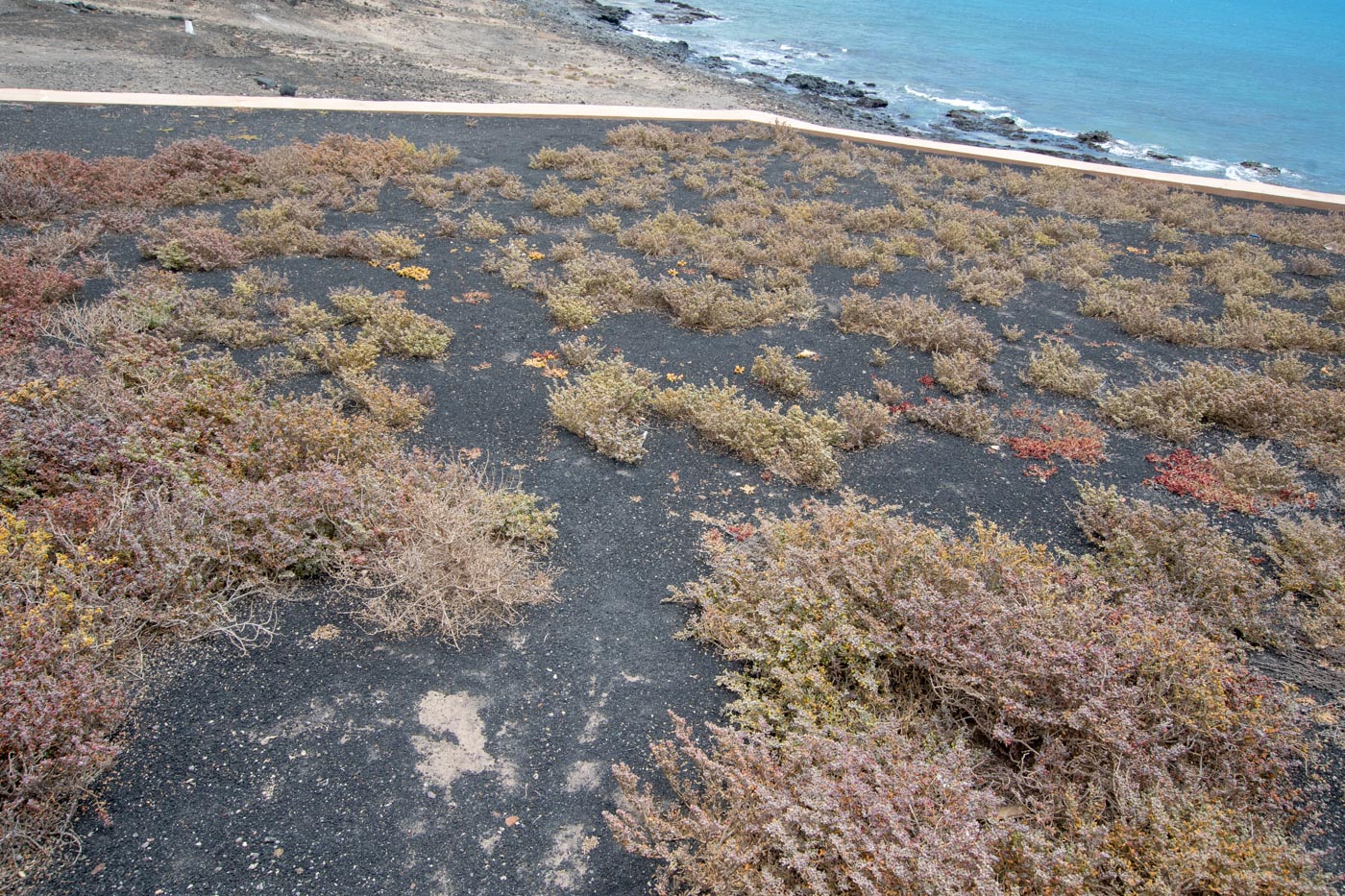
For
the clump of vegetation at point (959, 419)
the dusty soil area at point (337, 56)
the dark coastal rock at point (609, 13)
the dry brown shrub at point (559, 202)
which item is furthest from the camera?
the dark coastal rock at point (609, 13)

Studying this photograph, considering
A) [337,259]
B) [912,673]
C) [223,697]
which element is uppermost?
[337,259]

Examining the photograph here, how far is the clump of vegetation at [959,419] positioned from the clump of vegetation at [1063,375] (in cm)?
118

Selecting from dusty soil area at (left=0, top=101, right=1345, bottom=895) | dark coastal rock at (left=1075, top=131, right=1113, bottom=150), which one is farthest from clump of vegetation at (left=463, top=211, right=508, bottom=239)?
dark coastal rock at (left=1075, top=131, right=1113, bottom=150)

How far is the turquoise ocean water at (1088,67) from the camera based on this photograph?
2900cm

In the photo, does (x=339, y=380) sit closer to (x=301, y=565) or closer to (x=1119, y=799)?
(x=301, y=565)

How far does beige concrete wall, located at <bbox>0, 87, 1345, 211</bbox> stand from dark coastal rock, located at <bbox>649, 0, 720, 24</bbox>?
28.9m

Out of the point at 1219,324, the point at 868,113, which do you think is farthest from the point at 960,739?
the point at 868,113

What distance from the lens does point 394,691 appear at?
421 centimetres

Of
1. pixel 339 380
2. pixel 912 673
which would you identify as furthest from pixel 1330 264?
pixel 339 380

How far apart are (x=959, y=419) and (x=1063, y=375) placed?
196 cm

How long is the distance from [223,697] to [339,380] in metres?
3.73

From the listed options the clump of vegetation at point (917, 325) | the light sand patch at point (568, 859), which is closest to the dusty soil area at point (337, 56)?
the clump of vegetation at point (917, 325)

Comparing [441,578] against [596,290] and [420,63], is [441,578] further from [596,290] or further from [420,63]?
[420,63]

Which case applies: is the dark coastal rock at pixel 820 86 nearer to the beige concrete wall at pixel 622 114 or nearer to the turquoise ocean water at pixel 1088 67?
the turquoise ocean water at pixel 1088 67
